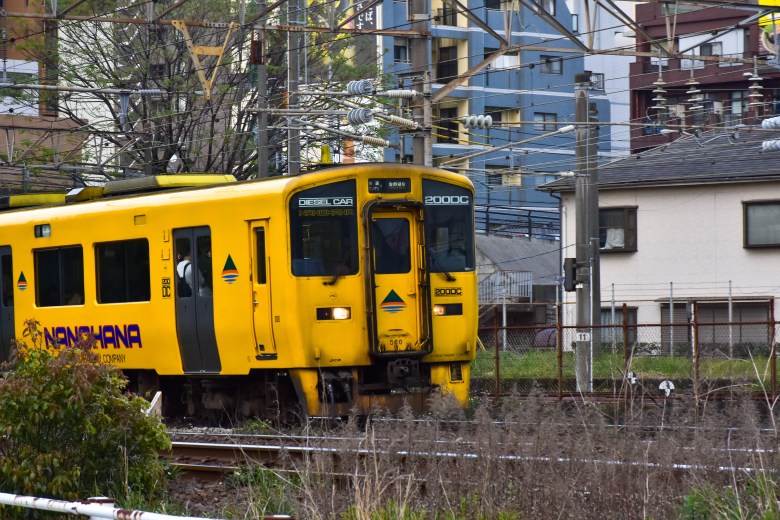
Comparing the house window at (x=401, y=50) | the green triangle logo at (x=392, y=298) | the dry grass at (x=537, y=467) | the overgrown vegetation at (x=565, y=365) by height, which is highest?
the house window at (x=401, y=50)

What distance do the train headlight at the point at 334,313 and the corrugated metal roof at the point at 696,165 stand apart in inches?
763

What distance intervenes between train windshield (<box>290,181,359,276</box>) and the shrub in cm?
432

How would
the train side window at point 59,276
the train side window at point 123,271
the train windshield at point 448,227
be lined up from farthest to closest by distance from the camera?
the train side window at point 59,276, the train side window at point 123,271, the train windshield at point 448,227

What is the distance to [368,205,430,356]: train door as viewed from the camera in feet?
46.1

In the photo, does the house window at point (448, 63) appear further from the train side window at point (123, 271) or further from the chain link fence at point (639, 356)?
the train side window at point (123, 271)

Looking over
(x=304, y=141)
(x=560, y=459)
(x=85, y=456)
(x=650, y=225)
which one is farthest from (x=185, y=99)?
(x=560, y=459)

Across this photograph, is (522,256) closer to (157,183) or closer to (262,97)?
(262,97)

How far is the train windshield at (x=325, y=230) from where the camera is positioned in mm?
13750

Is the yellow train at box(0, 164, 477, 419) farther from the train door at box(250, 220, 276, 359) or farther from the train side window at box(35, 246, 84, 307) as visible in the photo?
the train side window at box(35, 246, 84, 307)

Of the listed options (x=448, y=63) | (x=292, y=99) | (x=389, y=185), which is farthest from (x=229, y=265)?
(x=448, y=63)

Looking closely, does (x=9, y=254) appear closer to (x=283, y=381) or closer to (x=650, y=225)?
(x=283, y=381)

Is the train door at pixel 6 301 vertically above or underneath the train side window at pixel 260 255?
underneath

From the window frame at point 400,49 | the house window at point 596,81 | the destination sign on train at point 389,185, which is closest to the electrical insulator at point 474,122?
the house window at point 596,81

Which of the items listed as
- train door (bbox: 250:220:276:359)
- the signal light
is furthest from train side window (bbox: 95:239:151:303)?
the signal light
